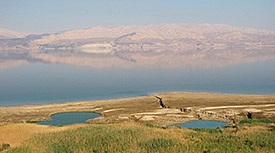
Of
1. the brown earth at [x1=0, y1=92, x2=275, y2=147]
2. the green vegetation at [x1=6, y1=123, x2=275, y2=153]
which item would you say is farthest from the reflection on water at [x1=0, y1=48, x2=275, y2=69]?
the green vegetation at [x1=6, y1=123, x2=275, y2=153]

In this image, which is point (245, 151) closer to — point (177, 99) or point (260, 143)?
point (260, 143)

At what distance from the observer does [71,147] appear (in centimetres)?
1152

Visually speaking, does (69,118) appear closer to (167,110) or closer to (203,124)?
(167,110)

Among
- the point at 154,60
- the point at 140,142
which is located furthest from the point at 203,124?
the point at 154,60

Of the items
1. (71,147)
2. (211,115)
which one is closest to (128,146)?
(71,147)

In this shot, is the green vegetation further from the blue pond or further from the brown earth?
the blue pond

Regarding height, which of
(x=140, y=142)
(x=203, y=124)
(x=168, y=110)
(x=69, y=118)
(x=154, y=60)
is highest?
(x=154, y=60)

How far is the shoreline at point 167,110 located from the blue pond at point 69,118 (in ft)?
2.22

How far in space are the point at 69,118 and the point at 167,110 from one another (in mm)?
8527

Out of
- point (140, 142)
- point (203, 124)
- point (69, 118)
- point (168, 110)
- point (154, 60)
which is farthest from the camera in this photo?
point (154, 60)

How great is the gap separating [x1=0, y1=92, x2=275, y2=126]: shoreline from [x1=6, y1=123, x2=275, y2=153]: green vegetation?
835 centimetres

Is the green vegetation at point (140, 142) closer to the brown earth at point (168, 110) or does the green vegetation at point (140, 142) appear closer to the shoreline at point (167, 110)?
the brown earth at point (168, 110)

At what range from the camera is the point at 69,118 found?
82.9 ft

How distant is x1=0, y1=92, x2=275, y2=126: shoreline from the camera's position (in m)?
22.9
